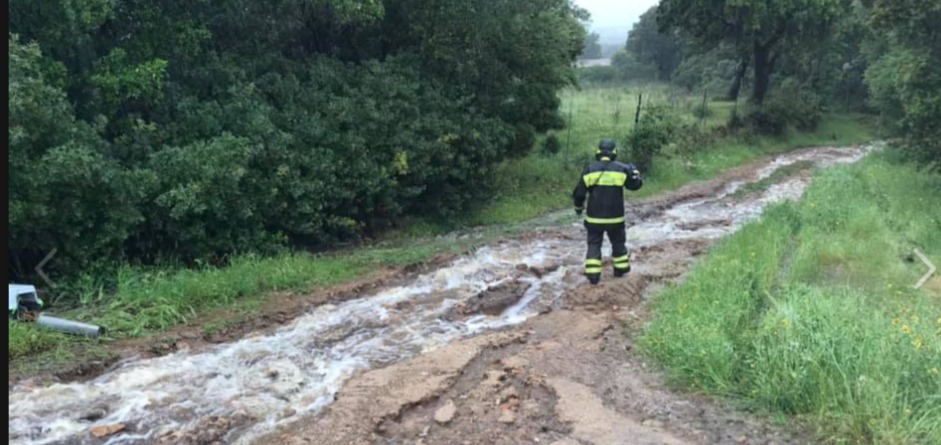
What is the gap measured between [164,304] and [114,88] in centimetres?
334

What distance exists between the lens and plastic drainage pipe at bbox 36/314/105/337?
24.9 ft

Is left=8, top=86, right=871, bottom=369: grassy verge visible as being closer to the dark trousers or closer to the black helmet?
the dark trousers

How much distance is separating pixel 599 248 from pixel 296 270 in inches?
161

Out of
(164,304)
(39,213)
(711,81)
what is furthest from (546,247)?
(711,81)

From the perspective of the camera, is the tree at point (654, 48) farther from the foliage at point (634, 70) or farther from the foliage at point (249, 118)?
the foliage at point (249, 118)

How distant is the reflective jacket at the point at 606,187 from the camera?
963 cm

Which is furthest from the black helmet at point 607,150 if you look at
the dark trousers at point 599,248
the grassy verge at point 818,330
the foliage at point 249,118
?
the foliage at point 249,118

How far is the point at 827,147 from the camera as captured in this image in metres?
35.1

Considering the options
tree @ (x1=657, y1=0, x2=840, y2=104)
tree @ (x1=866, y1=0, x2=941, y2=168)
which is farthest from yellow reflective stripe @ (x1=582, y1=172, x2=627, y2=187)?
tree @ (x1=657, y1=0, x2=840, y2=104)

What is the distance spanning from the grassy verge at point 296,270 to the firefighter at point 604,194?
2.90m

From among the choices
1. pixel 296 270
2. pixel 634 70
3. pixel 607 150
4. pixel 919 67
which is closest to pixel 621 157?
pixel 919 67

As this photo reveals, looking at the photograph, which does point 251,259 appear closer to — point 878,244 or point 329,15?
point 329,15

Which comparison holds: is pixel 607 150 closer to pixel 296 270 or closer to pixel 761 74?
pixel 296 270

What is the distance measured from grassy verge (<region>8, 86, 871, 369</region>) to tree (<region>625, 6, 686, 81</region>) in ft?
144
